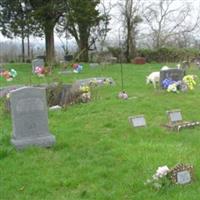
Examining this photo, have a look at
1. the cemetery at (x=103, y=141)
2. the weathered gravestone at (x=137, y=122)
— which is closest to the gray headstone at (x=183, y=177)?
the cemetery at (x=103, y=141)

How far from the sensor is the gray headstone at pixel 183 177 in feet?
17.5

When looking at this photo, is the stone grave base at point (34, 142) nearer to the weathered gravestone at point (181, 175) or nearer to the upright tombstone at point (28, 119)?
the upright tombstone at point (28, 119)

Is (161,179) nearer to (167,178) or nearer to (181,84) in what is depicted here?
(167,178)

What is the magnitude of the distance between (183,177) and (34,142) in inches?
107

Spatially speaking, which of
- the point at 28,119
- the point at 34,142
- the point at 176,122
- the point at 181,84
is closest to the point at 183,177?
the point at 34,142

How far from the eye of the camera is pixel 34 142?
7266 mm

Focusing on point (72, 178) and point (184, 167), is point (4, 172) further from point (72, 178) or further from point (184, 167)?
point (184, 167)

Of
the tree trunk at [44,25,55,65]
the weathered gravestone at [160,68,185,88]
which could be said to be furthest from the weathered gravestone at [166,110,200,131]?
the tree trunk at [44,25,55,65]

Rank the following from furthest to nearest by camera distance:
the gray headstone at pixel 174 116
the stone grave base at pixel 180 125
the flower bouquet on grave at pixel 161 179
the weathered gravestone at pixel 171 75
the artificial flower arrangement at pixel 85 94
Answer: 1. the weathered gravestone at pixel 171 75
2. the artificial flower arrangement at pixel 85 94
3. the gray headstone at pixel 174 116
4. the stone grave base at pixel 180 125
5. the flower bouquet on grave at pixel 161 179

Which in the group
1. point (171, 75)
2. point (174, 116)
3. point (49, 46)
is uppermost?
point (49, 46)

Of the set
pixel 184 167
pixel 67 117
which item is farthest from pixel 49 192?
pixel 67 117

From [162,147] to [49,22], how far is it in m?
21.1

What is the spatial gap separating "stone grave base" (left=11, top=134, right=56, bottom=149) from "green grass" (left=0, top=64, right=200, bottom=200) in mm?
111

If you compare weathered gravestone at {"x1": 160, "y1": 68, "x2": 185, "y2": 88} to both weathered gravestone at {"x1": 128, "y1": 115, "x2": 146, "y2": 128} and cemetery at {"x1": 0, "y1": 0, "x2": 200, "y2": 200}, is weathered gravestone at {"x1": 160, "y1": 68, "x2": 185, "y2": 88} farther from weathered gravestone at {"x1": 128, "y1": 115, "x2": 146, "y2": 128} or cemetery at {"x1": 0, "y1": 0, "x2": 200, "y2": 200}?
weathered gravestone at {"x1": 128, "y1": 115, "x2": 146, "y2": 128}
